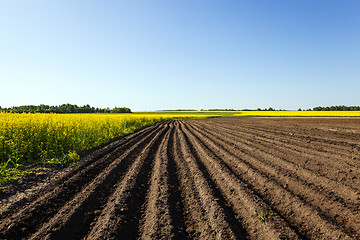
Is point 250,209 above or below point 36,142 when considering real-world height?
below

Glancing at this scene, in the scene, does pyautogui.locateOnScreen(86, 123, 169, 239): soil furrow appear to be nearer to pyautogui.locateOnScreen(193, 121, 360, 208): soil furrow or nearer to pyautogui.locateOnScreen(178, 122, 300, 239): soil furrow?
pyautogui.locateOnScreen(178, 122, 300, 239): soil furrow

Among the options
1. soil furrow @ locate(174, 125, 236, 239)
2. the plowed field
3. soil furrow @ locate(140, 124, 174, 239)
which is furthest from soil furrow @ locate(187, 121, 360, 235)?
soil furrow @ locate(140, 124, 174, 239)

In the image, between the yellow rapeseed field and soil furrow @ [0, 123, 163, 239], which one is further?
the yellow rapeseed field

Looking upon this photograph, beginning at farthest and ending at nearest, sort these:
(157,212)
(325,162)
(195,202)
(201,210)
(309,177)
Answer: (325,162) → (309,177) → (195,202) → (201,210) → (157,212)

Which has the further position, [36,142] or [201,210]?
[36,142]

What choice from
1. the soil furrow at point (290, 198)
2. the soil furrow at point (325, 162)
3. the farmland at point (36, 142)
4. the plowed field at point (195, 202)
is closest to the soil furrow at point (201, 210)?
the plowed field at point (195, 202)

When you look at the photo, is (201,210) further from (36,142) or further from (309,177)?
(36,142)

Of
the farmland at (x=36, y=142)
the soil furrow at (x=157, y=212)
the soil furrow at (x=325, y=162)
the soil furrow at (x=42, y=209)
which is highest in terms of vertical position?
the farmland at (x=36, y=142)

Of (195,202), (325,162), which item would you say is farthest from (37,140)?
(325,162)

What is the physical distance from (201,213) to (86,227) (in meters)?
2.12

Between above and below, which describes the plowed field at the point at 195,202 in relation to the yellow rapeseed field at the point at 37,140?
below

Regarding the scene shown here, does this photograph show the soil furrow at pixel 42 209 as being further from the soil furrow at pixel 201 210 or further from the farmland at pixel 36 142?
the soil furrow at pixel 201 210

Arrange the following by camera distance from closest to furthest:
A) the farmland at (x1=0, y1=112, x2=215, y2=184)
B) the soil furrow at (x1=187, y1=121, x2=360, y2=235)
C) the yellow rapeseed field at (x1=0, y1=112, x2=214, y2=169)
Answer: the soil furrow at (x1=187, y1=121, x2=360, y2=235) < the farmland at (x1=0, y1=112, x2=215, y2=184) < the yellow rapeseed field at (x1=0, y1=112, x2=214, y2=169)

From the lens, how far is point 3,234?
3.00 meters
